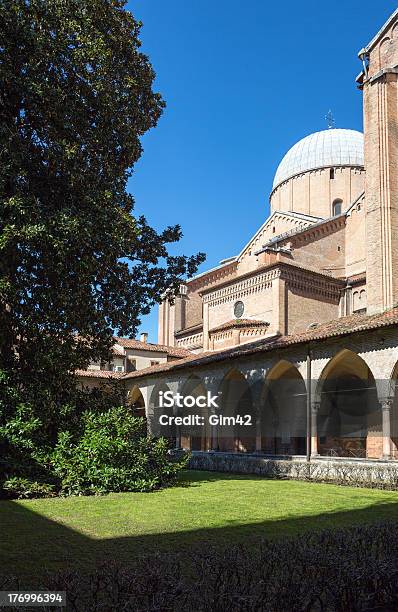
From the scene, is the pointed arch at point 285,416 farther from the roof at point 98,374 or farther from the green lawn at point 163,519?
the green lawn at point 163,519

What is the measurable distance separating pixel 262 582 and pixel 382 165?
872 inches

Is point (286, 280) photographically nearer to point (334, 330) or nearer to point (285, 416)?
point (285, 416)

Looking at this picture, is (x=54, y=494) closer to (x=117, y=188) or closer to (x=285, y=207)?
(x=117, y=188)

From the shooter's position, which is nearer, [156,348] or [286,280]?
[286,280]

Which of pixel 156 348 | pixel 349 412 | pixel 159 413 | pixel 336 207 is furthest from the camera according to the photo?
pixel 156 348

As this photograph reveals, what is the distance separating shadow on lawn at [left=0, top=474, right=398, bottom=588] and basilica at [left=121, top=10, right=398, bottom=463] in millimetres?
8641

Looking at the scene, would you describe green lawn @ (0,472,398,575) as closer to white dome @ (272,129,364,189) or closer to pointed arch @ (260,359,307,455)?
pointed arch @ (260,359,307,455)

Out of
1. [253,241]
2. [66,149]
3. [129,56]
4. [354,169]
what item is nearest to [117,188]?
[66,149]

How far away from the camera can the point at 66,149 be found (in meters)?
12.7

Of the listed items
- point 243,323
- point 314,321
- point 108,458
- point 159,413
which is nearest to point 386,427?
point 108,458

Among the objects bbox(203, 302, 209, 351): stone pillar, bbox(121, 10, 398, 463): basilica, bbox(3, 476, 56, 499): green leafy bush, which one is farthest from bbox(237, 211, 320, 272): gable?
bbox(3, 476, 56, 499): green leafy bush

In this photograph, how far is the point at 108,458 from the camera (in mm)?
13469

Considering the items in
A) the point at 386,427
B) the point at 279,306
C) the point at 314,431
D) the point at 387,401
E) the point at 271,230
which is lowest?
the point at 314,431

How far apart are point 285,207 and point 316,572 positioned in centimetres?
3977
